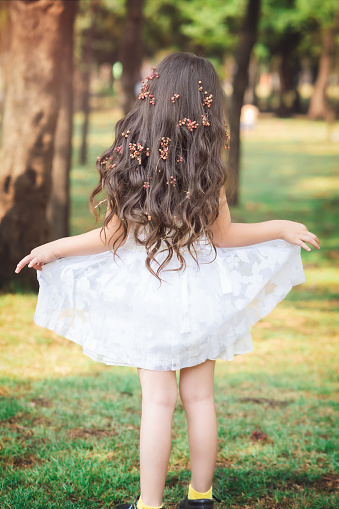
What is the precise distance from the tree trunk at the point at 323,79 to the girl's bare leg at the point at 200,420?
102 ft

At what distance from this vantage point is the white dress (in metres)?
2.25

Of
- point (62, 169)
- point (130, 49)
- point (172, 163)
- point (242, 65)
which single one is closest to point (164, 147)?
point (172, 163)

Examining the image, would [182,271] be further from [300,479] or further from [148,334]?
[300,479]

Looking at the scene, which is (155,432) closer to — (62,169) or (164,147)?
(164,147)

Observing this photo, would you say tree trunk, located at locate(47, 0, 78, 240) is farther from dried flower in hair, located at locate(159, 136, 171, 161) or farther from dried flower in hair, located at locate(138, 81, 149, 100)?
dried flower in hair, located at locate(159, 136, 171, 161)

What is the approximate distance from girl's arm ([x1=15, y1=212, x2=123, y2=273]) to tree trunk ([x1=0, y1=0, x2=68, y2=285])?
123 inches

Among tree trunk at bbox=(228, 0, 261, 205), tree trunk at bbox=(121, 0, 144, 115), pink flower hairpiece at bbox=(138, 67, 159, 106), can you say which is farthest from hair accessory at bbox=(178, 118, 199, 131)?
tree trunk at bbox=(121, 0, 144, 115)

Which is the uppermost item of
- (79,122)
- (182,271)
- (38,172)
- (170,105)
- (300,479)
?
(170,105)

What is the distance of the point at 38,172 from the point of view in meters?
5.41

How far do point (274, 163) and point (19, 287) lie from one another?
14.2 meters

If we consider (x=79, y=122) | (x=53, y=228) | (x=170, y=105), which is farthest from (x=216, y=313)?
(x=79, y=122)

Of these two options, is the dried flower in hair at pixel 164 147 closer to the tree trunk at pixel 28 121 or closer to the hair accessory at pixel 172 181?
the hair accessory at pixel 172 181

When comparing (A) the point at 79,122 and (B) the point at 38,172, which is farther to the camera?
(A) the point at 79,122

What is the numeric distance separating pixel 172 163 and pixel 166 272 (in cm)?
41
